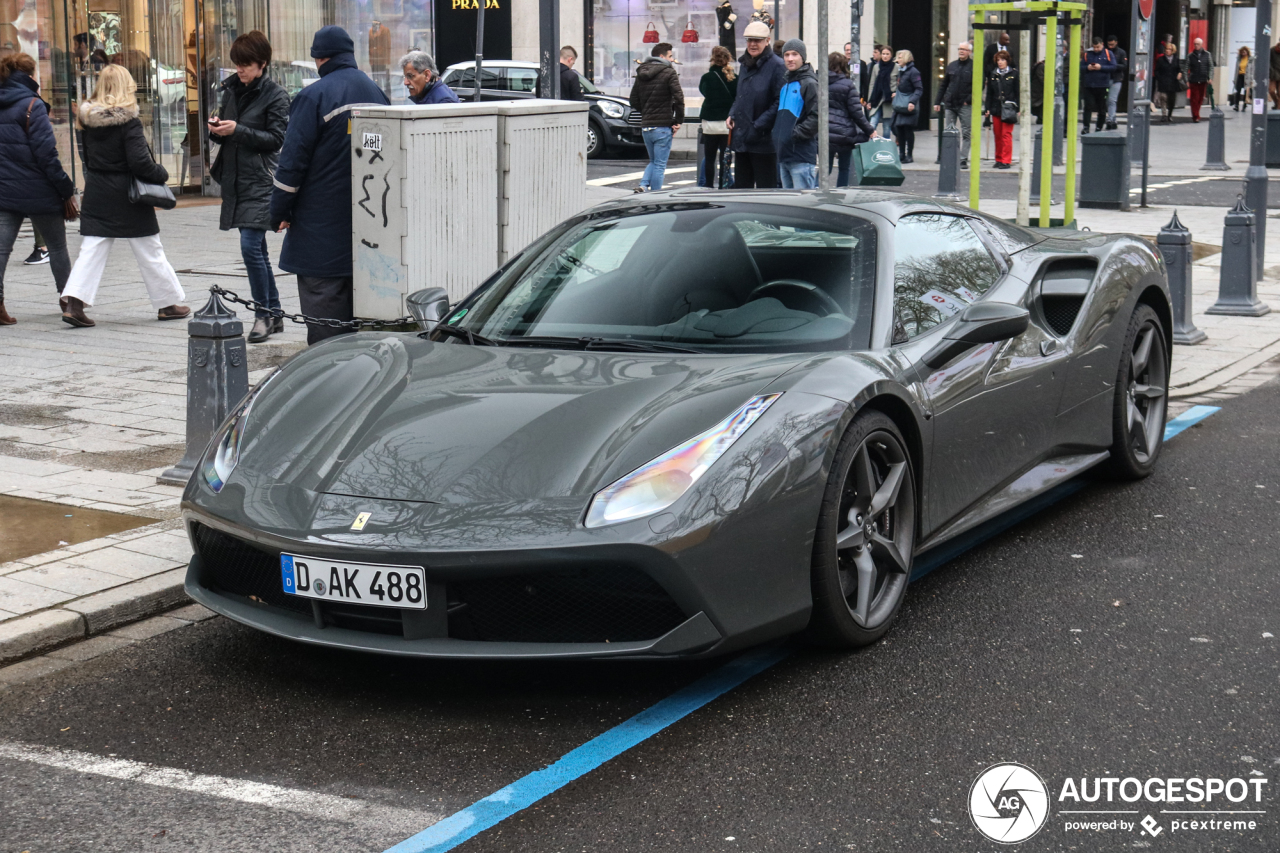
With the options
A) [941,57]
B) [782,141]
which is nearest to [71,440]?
[782,141]

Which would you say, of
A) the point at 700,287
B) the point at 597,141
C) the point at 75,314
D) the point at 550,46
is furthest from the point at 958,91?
the point at 700,287

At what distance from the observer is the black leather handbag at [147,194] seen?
1038 cm

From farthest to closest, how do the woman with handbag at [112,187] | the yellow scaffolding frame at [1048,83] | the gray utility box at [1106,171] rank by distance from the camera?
the gray utility box at [1106,171], the yellow scaffolding frame at [1048,83], the woman with handbag at [112,187]

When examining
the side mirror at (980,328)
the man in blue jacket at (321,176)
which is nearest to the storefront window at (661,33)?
the man in blue jacket at (321,176)

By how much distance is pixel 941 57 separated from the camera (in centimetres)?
4162

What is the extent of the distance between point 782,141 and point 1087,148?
6061mm

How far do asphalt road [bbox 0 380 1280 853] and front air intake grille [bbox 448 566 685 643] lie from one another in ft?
0.82

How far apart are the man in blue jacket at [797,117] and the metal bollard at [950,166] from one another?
22.3 feet

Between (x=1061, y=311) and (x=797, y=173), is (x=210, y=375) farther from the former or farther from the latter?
(x=797, y=173)

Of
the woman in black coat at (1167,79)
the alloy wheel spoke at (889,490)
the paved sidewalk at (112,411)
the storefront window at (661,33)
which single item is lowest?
A: the paved sidewalk at (112,411)

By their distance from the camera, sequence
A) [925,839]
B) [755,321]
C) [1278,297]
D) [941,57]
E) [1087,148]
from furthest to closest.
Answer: [941,57] → [1087,148] → [1278,297] → [755,321] → [925,839]

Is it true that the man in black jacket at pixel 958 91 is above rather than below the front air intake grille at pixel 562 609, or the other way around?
above

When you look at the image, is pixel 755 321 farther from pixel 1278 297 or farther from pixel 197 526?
pixel 1278 297

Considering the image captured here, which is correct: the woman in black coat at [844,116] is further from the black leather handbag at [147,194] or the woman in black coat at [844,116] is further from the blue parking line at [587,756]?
the blue parking line at [587,756]
